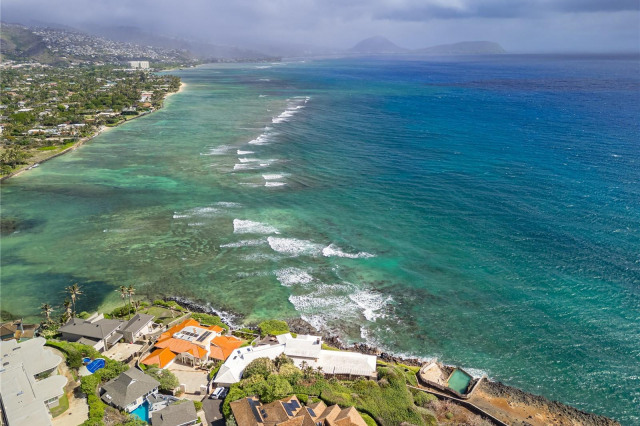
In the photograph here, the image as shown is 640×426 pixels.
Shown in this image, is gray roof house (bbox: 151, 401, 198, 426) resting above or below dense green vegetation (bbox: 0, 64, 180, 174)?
below

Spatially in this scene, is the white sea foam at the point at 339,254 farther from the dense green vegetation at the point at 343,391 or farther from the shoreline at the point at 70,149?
the shoreline at the point at 70,149

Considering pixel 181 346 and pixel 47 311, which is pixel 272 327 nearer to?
pixel 181 346

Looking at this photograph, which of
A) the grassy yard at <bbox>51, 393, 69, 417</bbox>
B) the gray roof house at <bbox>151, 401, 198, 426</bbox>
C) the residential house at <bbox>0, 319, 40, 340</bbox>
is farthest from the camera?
the residential house at <bbox>0, 319, 40, 340</bbox>

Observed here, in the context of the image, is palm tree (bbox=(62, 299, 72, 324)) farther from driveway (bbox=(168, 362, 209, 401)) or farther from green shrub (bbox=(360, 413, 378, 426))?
green shrub (bbox=(360, 413, 378, 426))

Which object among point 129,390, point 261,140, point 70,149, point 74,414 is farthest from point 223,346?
point 70,149

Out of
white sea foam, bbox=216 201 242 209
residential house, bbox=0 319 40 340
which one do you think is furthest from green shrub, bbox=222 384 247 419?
white sea foam, bbox=216 201 242 209

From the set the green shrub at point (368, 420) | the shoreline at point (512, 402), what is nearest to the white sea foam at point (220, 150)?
the shoreline at point (512, 402)

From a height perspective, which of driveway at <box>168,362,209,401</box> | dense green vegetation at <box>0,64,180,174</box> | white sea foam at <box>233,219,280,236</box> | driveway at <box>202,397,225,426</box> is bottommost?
driveway at <box>168,362,209,401</box>
